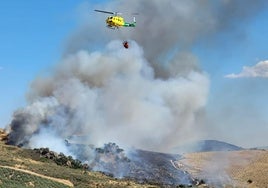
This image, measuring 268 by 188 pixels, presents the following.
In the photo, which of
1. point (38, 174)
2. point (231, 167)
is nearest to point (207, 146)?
point (231, 167)

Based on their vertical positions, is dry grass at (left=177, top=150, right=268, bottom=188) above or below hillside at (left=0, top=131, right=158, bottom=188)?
above

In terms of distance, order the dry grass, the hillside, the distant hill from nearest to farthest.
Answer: the hillside < the dry grass < the distant hill

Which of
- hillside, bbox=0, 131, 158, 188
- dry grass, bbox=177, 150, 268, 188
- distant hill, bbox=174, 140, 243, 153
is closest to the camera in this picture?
hillside, bbox=0, 131, 158, 188

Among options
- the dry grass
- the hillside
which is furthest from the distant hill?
the hillside

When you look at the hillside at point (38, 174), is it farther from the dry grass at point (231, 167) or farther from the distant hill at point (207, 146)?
the distant hill at point (207, 146)

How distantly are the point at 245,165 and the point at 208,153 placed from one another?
1460cm

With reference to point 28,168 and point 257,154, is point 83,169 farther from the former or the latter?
point 257,154

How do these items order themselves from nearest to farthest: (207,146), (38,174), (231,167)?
(38,174) → (231,167) → (207,146)

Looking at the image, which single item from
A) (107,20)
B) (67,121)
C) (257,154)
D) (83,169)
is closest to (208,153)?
(257,154)

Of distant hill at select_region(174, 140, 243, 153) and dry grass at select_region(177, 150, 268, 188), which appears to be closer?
dry grass at select_region(177, 150, 268, 188)

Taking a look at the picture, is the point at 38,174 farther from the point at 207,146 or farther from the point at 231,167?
the point at 207,146

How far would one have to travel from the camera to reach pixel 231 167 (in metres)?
89.0

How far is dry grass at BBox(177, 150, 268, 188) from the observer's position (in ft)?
263

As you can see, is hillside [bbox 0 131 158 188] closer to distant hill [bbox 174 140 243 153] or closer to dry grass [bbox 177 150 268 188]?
dry grass [bbox 177 150 268 188]
